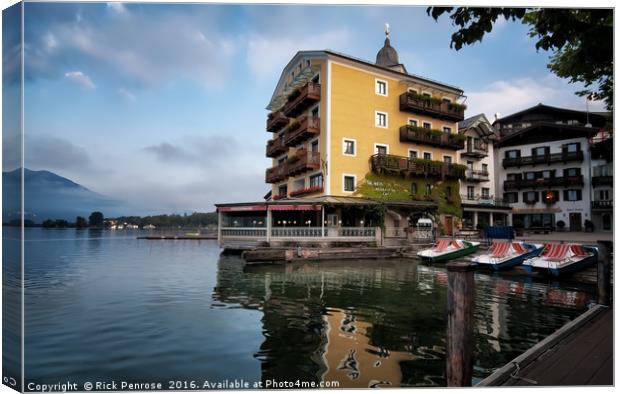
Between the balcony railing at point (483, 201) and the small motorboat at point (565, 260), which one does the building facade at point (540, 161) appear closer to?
the balcony railing at point (483, 201)

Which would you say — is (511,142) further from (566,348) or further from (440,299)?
(566,348)

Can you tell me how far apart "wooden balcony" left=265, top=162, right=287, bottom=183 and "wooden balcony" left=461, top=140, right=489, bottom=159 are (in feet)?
59.2

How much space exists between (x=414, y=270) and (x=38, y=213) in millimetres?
15014

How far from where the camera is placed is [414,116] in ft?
90.5

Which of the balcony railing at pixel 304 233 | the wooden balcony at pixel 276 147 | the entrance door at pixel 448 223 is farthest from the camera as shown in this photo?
the wooden balcony at pixel 276 147

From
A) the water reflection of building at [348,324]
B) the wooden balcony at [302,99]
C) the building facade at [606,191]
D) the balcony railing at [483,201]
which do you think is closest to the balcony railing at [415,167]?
the wooden balcony at [302,99]

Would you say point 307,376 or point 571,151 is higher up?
point 571,151

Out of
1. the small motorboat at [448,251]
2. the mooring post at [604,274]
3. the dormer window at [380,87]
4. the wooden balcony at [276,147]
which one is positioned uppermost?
the dormer window at [380,87]

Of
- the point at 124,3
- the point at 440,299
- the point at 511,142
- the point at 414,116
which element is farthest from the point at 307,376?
the point at 511,142

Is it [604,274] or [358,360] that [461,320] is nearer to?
[358,360]

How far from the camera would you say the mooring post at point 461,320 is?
414 centimetres

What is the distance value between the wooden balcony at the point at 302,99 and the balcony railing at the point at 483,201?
17281 mm

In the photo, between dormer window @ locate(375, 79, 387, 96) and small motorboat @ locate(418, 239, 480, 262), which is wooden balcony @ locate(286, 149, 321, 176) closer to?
dormer window @ locate(375, 79, 387, 96)

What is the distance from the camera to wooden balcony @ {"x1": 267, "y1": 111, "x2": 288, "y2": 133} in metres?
28.7
